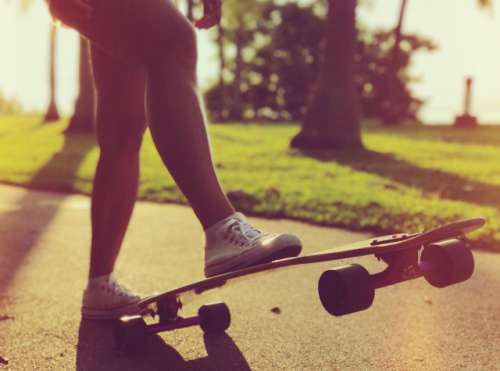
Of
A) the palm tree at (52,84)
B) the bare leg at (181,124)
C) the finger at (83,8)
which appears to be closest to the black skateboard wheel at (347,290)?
the bare leg at (181,124)

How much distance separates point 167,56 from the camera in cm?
225

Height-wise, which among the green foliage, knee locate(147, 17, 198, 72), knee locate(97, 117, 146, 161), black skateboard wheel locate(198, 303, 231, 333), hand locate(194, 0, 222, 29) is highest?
hand locate(194, 0, 222, 29)

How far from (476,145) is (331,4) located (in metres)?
4.01

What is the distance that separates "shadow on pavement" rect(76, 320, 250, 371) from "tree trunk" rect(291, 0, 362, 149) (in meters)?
9.11

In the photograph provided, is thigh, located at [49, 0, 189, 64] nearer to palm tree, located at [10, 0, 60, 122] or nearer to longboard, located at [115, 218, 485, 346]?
longboard, located at [115, 218, 485, 346]

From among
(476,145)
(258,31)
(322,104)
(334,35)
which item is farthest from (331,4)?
(258,31)

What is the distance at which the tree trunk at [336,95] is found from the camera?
1159 centimetres

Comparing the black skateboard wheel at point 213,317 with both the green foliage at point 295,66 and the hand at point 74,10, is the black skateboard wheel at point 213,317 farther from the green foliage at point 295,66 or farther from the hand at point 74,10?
the green foliage at point 295,66

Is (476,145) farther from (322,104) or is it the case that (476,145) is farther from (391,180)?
(391,180)

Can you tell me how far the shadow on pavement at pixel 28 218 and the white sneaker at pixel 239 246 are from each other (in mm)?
1520

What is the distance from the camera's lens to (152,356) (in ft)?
7.88

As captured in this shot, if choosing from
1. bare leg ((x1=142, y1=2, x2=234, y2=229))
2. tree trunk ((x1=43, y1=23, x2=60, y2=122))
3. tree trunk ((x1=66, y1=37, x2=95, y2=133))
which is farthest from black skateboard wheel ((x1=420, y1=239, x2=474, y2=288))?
tree trunk ((x1=43, y1=23, x2=60, y2=122))

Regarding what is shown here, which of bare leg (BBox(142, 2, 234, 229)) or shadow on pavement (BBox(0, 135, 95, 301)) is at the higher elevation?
bare leg (BBox(142, 2, 234, 229))

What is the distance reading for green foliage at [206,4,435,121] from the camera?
45.4m
